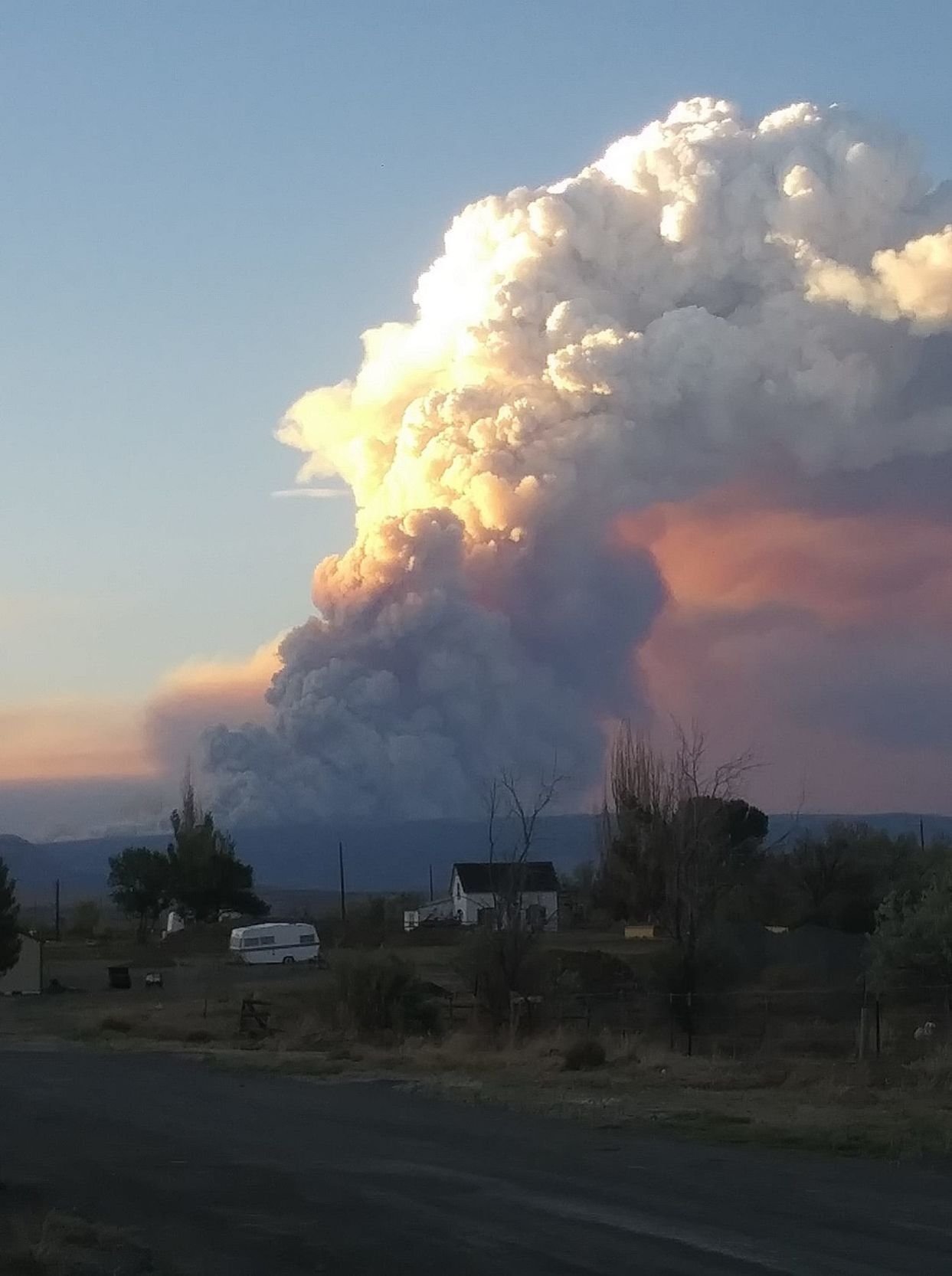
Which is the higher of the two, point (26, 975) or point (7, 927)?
point (7, 927)

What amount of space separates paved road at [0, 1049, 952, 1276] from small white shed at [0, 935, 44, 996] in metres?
44.7

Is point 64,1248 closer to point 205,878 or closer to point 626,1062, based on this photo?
point 626,1062

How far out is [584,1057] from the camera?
2791cm

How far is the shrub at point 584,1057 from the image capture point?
1093 inches

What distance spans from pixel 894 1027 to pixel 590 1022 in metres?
5.99

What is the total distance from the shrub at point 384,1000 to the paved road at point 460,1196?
48.0 feet

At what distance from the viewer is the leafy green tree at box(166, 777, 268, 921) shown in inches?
4195

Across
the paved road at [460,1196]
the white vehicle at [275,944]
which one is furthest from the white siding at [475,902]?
the paved road at [460,1196]

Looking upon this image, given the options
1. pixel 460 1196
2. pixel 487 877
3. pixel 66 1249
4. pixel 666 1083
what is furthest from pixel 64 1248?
pixel 487 877

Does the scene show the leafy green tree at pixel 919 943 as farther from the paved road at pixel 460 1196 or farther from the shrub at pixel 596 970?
the paved road at pixel 460 1196

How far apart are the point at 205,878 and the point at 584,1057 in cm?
8119

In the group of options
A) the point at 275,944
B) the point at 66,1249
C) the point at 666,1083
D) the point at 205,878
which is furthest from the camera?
the point at 205,878

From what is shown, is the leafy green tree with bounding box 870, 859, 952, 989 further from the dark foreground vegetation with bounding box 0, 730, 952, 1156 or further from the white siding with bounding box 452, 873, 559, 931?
the white siding with bounding box 452, 873, 559, 931

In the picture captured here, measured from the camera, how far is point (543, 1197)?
14.7 metres
